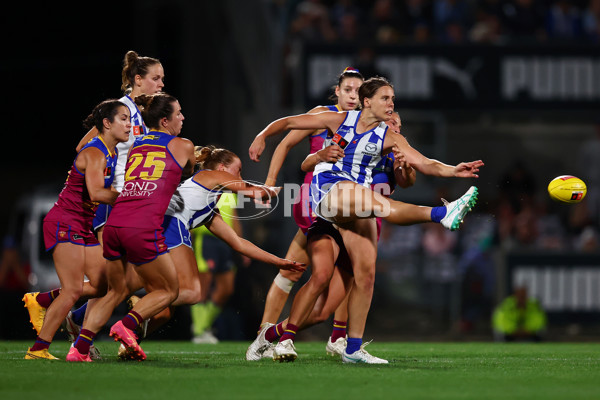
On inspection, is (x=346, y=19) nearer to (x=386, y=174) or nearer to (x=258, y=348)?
(x=386, y=174)

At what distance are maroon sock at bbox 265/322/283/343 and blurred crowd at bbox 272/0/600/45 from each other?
27.0 feet

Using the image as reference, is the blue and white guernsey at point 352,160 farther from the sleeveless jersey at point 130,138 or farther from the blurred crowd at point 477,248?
the blurred crowd at point 477,248

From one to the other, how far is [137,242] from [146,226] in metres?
0.13

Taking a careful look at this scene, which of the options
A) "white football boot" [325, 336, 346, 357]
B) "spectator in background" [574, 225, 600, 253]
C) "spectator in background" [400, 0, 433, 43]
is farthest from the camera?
"spectator in background" [400, 0, 433, 43]

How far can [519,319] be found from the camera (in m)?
12.5

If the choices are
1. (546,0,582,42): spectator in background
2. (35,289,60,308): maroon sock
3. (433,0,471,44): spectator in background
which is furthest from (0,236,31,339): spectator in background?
(546,0,582,42): spectator in background

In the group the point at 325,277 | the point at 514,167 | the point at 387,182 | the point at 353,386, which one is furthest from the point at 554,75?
the point at 353,386

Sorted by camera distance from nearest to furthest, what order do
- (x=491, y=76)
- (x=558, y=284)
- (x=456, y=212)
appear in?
(x=456, y=212), (x=558, y=284), (x=491, y=76)

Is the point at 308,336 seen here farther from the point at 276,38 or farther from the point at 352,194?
the point at 352,194

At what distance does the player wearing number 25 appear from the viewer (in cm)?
653

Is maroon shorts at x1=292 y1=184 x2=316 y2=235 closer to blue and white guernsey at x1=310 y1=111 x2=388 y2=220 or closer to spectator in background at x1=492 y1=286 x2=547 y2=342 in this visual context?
blue and white guernsey at x1=310 y1=111 x2=388 y2=220

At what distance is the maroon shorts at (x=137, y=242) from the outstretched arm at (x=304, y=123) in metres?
0.97

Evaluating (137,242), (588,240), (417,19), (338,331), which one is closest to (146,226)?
(137,242)

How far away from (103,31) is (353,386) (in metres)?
24.6
